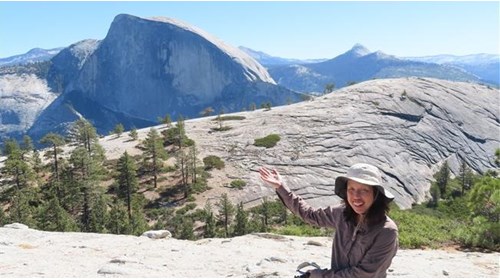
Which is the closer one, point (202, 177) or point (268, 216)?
point (268, 216)

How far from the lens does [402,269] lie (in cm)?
1310

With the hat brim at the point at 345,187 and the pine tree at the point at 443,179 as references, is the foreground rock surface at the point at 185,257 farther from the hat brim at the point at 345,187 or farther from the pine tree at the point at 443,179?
the pine tree at the point at 443,179

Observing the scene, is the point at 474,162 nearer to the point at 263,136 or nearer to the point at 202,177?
the point at 263,136

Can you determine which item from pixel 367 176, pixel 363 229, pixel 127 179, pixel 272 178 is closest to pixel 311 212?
pixel 272 178

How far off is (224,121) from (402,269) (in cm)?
8104

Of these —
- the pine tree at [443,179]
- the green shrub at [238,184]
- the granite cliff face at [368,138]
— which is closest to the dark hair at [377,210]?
the granite cliff face at [368,138]

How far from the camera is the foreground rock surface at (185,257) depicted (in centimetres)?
1211

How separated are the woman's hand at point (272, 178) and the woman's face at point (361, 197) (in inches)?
63.9

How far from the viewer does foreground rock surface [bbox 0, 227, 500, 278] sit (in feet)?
39.7

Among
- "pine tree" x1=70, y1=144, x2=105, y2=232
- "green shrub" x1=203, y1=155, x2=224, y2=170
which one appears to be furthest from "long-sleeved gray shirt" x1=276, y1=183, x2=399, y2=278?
"green shrub" x1=203, y1=155, x2=224, y2=170

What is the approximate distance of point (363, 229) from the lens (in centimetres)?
552

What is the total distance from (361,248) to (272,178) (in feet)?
6.64

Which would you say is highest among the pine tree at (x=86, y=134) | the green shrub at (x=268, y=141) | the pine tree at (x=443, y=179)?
the pine tree at (x=86, y=134)

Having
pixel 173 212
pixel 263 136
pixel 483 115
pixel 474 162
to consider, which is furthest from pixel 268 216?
pixel 483 115
